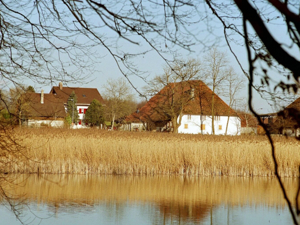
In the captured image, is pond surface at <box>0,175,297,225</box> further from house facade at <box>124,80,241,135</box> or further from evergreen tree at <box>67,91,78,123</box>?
house facade at <box>124,80,241,135</box>

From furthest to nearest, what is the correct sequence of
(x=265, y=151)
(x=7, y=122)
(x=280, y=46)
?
(x=265, y=151), (x=7, y=122), (x=280, y=46)

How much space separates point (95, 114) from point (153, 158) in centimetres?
2971

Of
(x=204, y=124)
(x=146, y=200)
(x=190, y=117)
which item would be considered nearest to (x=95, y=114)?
(x=190, y=117)

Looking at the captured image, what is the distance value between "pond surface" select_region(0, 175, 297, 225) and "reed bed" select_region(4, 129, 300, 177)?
0.32m

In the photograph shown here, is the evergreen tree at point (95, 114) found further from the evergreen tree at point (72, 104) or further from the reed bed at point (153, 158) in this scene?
the reed bed at point (153, 158)

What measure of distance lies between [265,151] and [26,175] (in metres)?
6.80

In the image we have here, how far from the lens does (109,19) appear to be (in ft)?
10.1

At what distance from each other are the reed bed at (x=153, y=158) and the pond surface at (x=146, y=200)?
0.32m

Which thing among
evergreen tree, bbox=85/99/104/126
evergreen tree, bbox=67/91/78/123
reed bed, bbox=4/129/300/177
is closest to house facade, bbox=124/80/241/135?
evergreen tree, bbox=85/99/104/126

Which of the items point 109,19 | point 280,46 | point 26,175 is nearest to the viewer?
point 280,46

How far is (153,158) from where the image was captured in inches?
490

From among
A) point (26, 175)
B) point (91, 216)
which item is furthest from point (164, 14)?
point (26, 175)

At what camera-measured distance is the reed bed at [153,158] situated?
12180 millimetres

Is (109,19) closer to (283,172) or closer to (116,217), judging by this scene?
(116,217)
